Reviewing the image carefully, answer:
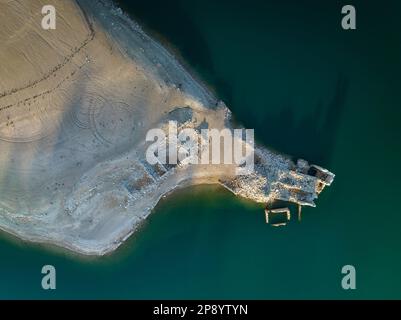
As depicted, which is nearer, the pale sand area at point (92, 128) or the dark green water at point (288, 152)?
the pale sand area at point (92, 128)

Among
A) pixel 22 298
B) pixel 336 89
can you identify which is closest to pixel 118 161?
pixel 22 298

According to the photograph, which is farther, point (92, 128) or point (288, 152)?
point (288, 152)

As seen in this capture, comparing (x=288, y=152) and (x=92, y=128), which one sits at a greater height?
(x=92, y=128)

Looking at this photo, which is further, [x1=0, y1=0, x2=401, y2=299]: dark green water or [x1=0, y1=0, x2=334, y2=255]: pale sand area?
[x1=0, y1=0, x2=401, y2=299]: dark green water
